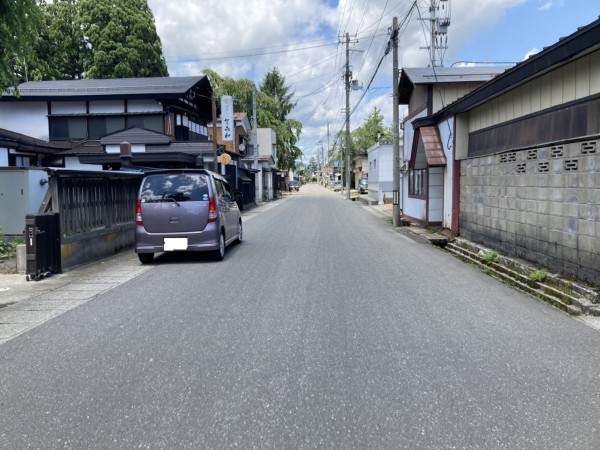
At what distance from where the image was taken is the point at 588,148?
21.1ft

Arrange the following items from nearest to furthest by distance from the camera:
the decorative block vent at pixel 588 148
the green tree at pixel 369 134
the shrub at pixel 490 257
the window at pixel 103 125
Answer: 1. the decorative block vent at pixel 588 148
2. the shrub at pixel 490 257
3. the window at pixel 103 125
4. the green tree at pixel 369 134

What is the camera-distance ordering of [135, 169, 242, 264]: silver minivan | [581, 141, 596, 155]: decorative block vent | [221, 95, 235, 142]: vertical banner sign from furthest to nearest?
[221, 95, 235, 142]: vertical banner sign, [135, 169, 242, 264]: silver minivan, [581, 141, 596, 155]: decorative block vent

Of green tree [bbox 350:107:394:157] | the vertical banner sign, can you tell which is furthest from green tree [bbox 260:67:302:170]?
the vertical banner sign

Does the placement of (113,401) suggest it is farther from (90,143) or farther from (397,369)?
(90,143)

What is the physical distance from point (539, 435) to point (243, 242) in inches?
418

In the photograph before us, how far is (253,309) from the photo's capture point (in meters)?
6.08

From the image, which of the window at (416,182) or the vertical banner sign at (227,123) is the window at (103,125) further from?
the window at (416,182)

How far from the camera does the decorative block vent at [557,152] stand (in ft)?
23.5

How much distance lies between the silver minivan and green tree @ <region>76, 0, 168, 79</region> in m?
31.0

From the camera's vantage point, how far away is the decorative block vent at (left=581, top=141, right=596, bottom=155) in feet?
20.8

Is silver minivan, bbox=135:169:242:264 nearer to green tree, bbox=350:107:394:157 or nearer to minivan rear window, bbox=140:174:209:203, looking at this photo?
minivan rear window, bbox=140:174:209:203

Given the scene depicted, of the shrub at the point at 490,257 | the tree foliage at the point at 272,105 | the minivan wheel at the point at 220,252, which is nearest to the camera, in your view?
the shrub at the point at 490,257

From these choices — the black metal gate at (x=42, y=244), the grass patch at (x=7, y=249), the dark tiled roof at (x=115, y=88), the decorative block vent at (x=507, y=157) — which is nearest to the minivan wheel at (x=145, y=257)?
the black metal gate at (x=42, y=244)

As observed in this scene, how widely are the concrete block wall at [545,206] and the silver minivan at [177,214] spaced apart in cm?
580
